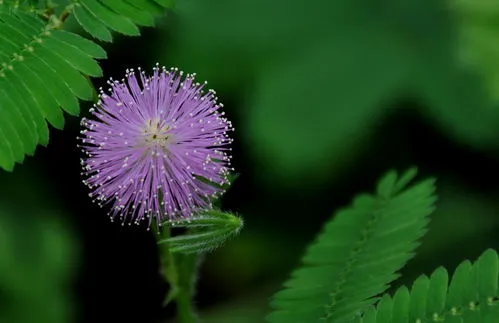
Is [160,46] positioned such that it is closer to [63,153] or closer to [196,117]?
[63,153]

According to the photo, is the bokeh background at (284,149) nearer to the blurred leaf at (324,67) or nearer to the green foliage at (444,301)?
the blurred leaf at (324,67)

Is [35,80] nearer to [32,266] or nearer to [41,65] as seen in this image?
[41,65]

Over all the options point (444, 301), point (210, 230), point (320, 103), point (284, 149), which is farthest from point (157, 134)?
point (320, 103)

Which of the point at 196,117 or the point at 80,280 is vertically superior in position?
the point at 80,280

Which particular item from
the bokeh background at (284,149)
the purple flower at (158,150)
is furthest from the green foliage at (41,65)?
the bokeh background at (284,149)

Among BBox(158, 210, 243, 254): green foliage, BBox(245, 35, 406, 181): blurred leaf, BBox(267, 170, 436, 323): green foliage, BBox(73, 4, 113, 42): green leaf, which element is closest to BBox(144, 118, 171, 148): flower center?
BBox(158, 210, 243, 254): green foliage

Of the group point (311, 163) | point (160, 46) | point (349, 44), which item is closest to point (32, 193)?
point (160, 46)

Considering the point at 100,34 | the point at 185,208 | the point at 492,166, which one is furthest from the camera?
the point at 492,166
